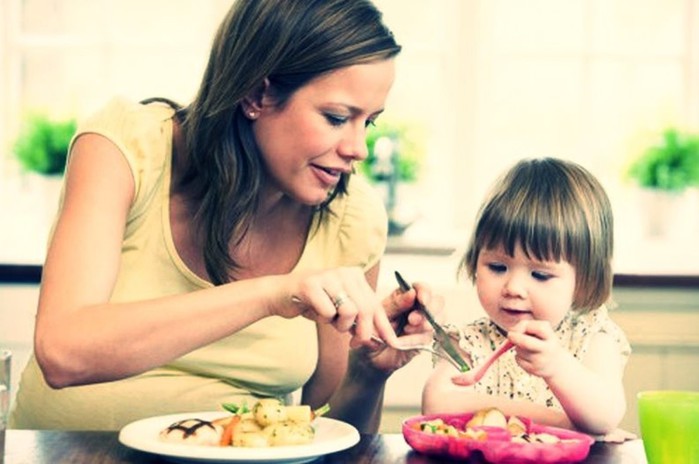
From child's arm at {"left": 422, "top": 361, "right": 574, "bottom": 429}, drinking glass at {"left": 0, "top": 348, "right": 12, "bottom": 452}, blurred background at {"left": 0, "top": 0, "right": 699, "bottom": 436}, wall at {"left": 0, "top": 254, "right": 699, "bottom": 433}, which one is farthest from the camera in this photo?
blurred background at {"left": 0, "top": 0, "right": 699, "bottom": 436}

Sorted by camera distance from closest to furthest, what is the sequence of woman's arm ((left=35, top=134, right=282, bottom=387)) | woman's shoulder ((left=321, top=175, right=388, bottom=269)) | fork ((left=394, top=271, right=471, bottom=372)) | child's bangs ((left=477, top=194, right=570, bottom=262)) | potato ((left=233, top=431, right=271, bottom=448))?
potato ((left=233, top=431, right=271, bottom=448)) < woman's arm ((left=35, top=134, right=282, bottom=387)) < fork ((left=394, top=271, right=471, bottom=372)) < child's bangs ((left=477, top=194, right=570, bottom=262)) < woman's shoulder ((left=321, top=175, right=388, bottom=269))

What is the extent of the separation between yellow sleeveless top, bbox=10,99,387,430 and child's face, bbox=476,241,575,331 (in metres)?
0.31

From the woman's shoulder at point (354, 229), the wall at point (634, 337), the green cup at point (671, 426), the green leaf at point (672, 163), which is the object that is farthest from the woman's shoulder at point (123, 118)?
the green leaf at point (672, 163)

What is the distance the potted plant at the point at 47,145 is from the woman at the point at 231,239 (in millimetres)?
1535

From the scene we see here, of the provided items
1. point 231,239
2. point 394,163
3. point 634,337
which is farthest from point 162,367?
point 394,163

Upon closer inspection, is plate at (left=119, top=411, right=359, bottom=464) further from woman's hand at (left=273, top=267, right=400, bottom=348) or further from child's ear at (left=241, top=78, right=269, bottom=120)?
child's ear at (left=241, top=78, right=269, bottom=120)

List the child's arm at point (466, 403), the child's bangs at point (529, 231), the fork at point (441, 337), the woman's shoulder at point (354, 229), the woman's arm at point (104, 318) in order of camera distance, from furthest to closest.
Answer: the woman's shoulder at point (354, 229), the child's bangs at point (529, 231), the child's arm at point (466, 403), the fork at point (441, 337), the woman's arm at point (104, 318)

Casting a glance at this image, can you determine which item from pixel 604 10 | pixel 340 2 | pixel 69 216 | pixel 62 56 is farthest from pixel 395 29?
pixel 69 216

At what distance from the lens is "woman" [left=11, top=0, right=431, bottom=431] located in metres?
1.61

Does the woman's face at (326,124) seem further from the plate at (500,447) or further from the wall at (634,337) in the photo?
the wall at (634,337)

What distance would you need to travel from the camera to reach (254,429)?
5.06 feet

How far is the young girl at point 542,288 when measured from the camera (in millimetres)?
1928

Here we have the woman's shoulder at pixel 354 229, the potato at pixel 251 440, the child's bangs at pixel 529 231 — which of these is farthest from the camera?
the woman's shoulder at pixel 354 229

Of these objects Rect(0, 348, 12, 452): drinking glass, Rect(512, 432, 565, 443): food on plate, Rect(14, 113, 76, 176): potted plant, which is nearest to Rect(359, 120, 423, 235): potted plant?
Rect(14, 113, 76, 176): potted plant
